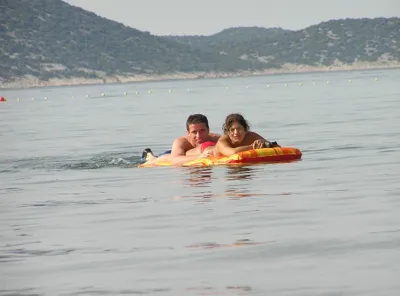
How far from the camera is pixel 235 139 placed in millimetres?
19156

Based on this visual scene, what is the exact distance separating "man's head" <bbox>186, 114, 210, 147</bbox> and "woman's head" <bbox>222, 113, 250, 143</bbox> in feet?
1.51

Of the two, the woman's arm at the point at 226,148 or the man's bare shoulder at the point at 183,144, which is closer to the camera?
the woman's arm at the point at 226,148

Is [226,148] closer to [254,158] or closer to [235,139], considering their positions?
[235,139]

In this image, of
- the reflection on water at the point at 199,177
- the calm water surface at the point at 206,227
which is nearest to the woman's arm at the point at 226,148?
the reflection on water at the point at 199,177

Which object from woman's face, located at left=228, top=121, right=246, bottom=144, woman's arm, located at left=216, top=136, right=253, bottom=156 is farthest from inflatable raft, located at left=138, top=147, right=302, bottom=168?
woman's face, located at left=228, top=121, right=246, bottom=144

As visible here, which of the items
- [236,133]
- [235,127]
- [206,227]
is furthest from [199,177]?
[206,227]

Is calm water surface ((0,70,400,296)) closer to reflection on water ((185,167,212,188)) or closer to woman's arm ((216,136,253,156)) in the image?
reflection on water ((185,167,212,188))

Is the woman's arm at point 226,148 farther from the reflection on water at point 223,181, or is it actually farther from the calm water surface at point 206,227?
the calm water surface at point 206,227

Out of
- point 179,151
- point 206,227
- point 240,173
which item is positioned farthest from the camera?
point 179,151

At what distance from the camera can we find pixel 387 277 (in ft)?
26.8

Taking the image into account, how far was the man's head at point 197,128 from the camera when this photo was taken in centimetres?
1934

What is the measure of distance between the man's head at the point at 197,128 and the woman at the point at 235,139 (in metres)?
0.40

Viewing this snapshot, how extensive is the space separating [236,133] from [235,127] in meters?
0.24

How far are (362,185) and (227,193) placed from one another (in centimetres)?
163
